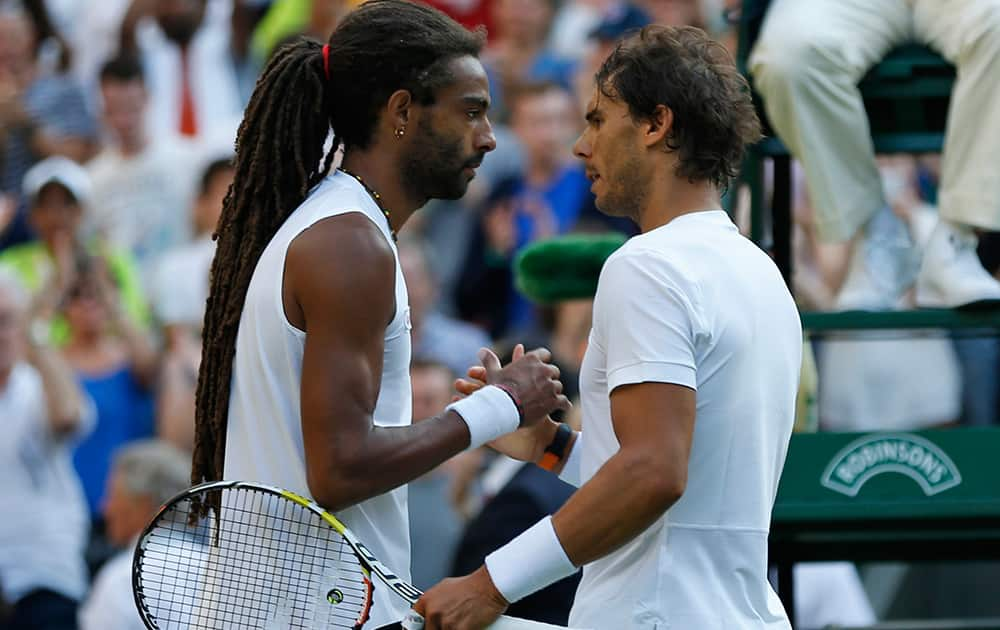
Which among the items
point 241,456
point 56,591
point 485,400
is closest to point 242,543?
point 241,456

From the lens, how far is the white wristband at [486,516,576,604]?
2.57 meters

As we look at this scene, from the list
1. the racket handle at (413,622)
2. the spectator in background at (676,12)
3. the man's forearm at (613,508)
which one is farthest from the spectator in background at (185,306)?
the man's forearm at (613,508)

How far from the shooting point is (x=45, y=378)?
663cm

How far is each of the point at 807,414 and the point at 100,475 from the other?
351 centimetres

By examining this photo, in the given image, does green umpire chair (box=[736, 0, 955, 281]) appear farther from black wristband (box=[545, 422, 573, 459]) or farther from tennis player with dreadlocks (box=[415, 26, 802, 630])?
tennis player with dreadlocks (box=[415, 26, 802, 630])

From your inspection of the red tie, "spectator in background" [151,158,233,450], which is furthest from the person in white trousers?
the red tie

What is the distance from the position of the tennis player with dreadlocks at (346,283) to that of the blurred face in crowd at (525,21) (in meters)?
5.52

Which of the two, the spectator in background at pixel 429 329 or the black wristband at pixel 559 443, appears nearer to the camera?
the black wristband at pixel 559 443

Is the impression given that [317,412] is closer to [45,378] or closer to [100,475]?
[45,378]

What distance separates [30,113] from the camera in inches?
341

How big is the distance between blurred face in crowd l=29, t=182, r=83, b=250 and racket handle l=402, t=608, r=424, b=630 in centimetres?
545

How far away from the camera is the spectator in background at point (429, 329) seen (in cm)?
707

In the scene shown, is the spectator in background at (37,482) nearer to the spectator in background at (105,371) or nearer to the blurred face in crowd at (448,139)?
the spectator in background at (105,371)

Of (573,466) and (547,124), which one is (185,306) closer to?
(547,124)
